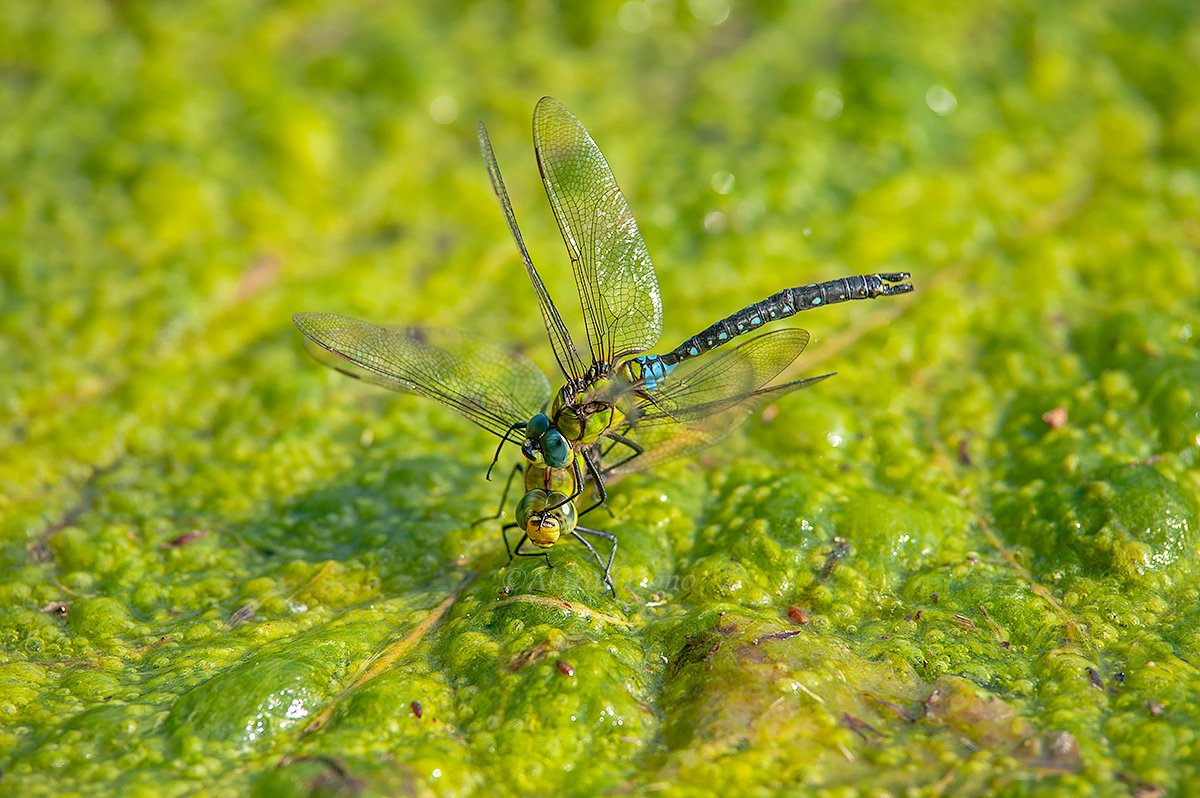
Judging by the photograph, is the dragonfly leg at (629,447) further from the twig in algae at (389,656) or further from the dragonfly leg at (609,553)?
the twig in algae at (389,656)

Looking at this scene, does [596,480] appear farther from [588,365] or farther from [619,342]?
[588,365]

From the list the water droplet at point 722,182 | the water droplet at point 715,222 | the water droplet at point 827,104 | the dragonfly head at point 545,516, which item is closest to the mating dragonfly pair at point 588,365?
the dragonfly head at point 545,516

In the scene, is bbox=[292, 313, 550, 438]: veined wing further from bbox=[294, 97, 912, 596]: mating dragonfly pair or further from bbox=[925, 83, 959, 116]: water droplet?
bbox=[925, 83, 959, 116]: water droplet

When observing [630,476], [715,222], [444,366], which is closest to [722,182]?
[715,222]

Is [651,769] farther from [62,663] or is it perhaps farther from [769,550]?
[62,663]

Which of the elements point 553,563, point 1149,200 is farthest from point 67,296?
point 1149,200

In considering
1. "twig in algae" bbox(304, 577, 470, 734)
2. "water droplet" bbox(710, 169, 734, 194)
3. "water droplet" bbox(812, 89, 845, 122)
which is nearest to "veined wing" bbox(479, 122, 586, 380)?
"twig in algae" bbox(304, 577, 470, 734)
